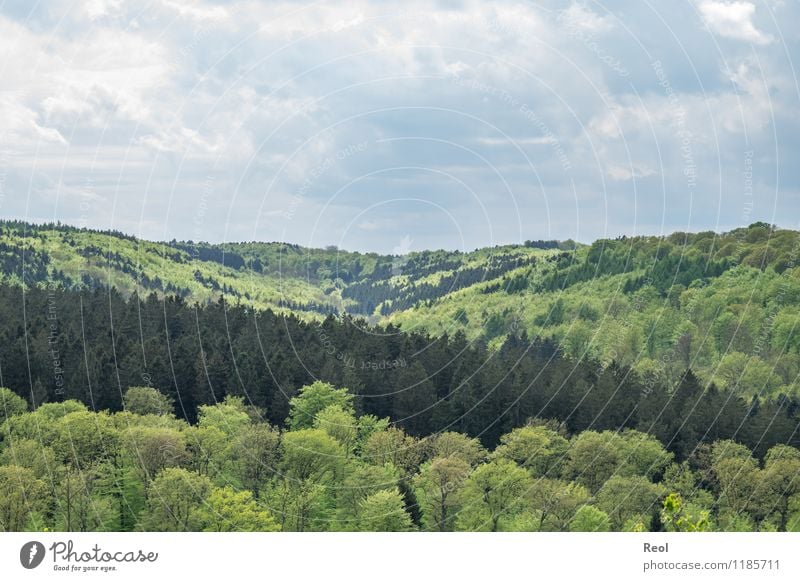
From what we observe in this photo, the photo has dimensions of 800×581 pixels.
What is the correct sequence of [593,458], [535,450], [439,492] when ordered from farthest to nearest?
[535,450] < [593,458] < [439,492]

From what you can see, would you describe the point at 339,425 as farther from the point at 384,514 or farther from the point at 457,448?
the point at 384,514

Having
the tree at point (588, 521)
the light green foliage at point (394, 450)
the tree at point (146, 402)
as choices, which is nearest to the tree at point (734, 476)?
the tree at point (588, 521)

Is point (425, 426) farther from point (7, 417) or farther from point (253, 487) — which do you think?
point (7, 417)

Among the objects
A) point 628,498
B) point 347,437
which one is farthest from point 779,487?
point 347,437

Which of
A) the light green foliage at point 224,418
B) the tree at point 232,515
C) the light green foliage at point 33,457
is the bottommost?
the tree at point 232,515

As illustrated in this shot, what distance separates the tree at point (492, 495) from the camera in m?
110

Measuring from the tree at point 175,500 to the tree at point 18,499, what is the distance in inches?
394

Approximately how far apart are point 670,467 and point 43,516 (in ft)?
237

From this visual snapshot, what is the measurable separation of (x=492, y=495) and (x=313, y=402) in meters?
34.4

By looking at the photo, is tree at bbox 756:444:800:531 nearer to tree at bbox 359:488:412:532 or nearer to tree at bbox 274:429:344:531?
tree at bbox 359:488:412:532

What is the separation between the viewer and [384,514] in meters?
103

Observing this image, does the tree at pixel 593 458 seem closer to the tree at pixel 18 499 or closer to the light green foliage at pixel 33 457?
the light green foliage at pixel 33 457

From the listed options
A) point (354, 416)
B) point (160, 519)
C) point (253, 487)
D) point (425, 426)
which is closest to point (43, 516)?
point (160, 519)
